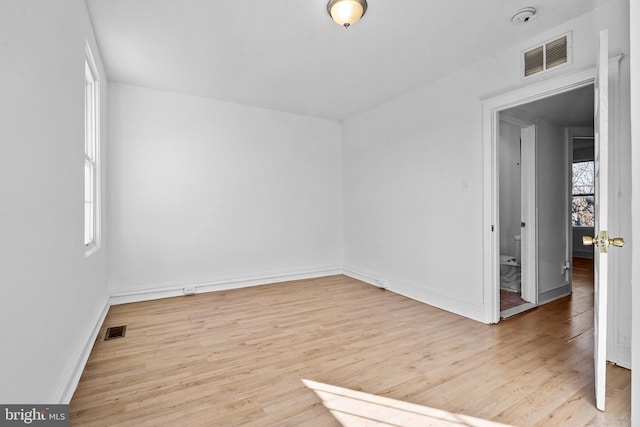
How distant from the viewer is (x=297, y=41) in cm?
280

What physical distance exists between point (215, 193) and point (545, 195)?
447cm

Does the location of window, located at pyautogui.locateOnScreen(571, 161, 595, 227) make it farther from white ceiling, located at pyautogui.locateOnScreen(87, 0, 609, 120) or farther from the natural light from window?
the natural light from window

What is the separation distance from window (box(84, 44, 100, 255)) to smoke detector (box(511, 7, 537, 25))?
11.8 feet

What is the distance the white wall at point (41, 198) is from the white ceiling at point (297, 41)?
0.63 m

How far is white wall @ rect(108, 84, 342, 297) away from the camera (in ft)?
12.6

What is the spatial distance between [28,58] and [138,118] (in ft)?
9.22

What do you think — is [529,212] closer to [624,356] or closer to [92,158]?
[624,356]

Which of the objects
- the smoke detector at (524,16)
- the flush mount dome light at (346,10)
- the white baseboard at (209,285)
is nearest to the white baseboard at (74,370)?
the white baseboard at (209,285)

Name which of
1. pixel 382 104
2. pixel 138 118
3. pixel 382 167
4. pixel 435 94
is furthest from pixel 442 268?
pixel 138 118

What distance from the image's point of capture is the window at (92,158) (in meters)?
2.83

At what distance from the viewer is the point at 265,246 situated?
15.6ft

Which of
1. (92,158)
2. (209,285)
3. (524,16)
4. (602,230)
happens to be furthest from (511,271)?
(92,158)

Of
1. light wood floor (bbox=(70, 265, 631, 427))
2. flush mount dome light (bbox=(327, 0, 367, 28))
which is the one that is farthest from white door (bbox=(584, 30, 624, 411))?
flush mount dome light (bbox=(327, 0, 367, 28))

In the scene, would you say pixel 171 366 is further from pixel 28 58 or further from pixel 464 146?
pixel 464 146
